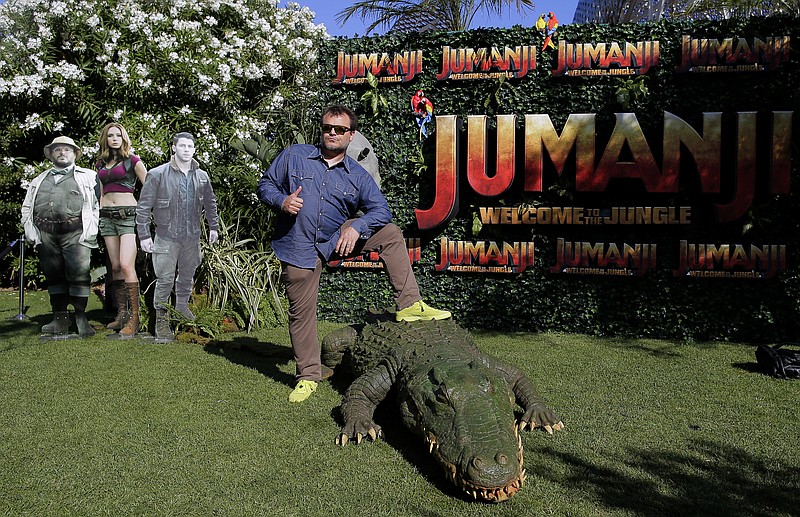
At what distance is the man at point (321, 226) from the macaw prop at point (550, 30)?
3491mm

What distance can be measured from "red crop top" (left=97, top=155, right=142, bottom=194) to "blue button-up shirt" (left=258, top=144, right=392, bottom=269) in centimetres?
328

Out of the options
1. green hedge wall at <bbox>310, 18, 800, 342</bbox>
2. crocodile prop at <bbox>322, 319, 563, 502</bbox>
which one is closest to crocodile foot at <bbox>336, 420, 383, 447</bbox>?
crocodile prop at <bbox>322, 319, 563, 502</bbox>

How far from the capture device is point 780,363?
504 centimetres

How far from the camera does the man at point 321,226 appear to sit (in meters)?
4.33

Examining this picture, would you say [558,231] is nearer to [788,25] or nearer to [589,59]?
[589,59]

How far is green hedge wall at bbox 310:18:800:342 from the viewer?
6445 millimetres

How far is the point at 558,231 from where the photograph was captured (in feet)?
22.9

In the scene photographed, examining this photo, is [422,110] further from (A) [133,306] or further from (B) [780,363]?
(B) [780,363]

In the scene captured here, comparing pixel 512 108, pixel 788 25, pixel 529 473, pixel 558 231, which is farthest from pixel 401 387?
pixel 788 25

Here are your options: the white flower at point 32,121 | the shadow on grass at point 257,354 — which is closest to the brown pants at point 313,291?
the shadow on grass at point 257,354

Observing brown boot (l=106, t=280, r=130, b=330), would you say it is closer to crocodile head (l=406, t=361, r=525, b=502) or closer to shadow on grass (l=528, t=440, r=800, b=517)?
crocodile head (l=406, t=361, r=525, b=502)

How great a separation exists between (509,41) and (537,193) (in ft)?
A: 5.83

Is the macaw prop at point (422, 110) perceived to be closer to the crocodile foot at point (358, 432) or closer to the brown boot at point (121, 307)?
the brown boot at point (121, 307)

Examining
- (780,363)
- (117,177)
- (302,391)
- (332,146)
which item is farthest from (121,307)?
(780,363)
